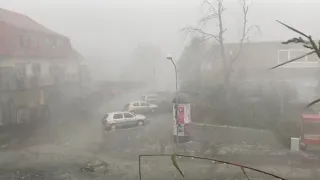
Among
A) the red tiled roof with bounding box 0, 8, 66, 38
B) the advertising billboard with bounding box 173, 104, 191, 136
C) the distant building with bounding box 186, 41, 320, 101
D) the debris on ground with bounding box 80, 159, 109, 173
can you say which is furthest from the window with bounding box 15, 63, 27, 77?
the distant building with bounding box 186, 41, 320, 101

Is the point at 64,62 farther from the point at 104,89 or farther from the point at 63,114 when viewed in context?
the point at 63,114

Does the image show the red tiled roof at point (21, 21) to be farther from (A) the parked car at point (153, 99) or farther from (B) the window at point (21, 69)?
(A) the parked car at point (153, 99)

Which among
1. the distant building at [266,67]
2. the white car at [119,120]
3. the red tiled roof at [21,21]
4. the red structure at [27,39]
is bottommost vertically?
the white car at [119,120]


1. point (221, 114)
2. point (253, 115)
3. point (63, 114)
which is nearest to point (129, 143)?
point (221, 114)

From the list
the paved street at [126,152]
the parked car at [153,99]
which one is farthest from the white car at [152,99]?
the paved street at [126,152]

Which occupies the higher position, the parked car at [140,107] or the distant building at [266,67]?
the distant building at [266,67]

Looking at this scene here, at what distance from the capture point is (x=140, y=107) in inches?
616

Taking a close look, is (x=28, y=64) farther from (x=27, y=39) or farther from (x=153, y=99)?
(x=153, y=99)

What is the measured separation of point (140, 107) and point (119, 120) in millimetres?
3318

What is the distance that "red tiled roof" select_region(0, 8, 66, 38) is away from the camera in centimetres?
1504

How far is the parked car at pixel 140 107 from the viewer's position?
15.5 metres

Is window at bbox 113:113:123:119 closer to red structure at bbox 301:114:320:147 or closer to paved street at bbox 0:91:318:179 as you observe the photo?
paved street at bbox 0:91:318:179

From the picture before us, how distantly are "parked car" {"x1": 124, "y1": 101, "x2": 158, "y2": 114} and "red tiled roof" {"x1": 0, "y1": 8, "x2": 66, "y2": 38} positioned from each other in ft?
18.0

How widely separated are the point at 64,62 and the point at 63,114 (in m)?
3.63
